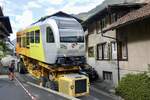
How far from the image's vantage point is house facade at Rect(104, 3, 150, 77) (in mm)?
18594

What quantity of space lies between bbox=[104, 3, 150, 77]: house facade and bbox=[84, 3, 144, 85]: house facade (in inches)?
31.8

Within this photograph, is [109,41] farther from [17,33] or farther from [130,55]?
[17,33]

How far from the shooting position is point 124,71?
22469mm

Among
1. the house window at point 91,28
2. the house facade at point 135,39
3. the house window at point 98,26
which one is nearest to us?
the house facade at point 135,39

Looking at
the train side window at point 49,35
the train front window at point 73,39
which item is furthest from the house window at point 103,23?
the train side window at point 49,35

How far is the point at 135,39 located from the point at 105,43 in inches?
271

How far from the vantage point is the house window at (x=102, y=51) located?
27297 millimetres

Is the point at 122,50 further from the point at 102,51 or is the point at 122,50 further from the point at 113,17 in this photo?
the point at 102,51

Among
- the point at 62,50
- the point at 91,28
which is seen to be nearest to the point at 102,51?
the point at 91,28

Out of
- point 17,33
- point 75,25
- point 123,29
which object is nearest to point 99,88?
point 123,29

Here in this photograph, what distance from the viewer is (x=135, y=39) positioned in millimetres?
20516

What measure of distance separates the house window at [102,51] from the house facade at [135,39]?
3.98 m

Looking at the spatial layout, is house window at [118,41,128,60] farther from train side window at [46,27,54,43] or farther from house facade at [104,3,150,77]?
train side window at [46,27,54,43]

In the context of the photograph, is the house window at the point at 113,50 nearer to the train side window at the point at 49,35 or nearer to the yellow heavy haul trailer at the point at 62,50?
the yellow heavy haul trailer at the point at 62,50
